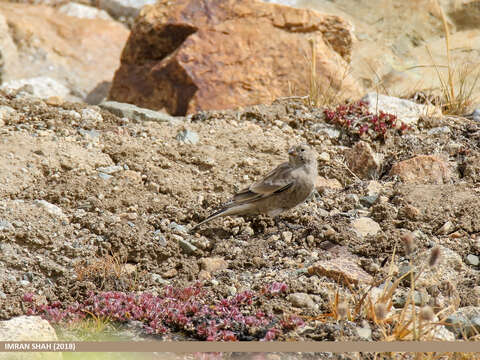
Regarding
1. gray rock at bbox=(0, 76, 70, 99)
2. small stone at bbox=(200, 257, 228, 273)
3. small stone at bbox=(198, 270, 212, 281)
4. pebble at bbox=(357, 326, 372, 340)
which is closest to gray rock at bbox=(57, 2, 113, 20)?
gray rock at bbox=(0, 76, 70, 99)

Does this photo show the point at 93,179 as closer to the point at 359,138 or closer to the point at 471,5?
the point at 359,138

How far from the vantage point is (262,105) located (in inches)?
309

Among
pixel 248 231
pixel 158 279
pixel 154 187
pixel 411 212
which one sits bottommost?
pixel 158 279

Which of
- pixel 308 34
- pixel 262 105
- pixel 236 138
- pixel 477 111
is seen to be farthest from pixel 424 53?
pixel 236 138

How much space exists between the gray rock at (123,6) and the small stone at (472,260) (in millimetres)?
9528

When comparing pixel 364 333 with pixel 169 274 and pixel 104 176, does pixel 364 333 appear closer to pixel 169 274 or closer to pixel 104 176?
pixel 169 274

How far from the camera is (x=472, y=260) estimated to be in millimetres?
5328

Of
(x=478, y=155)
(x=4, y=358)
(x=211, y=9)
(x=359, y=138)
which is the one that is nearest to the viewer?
(x=4, y=358)

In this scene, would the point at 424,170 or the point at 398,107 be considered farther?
the point at 398,107

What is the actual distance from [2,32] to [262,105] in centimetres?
544

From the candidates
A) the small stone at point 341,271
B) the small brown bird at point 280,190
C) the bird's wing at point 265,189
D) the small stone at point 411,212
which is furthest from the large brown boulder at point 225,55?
the small stone at point 341,271

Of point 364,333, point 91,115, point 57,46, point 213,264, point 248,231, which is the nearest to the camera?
point 364,333

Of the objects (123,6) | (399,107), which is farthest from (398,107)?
(123,6)

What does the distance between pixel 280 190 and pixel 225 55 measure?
3.22m
